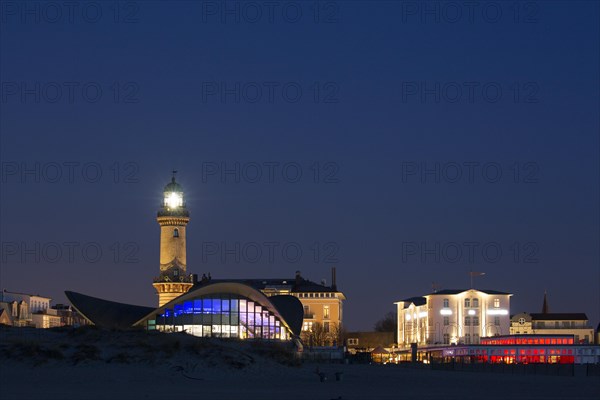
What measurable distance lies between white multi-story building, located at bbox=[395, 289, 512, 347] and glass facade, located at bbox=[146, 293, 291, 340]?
154ft

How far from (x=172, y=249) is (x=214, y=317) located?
25.4m

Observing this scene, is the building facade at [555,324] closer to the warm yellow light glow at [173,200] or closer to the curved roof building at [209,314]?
the warm yellow light glow at [173,200]

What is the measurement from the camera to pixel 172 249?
119125 mm

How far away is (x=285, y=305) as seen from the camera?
10550 centimetres

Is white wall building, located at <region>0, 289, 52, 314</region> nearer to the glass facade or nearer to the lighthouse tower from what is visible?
the lighthouse tower

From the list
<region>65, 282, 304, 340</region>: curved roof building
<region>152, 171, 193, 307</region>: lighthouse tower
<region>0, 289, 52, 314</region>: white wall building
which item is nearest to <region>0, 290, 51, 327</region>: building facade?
<region>0, 289, 52, 314</region>: white wall building

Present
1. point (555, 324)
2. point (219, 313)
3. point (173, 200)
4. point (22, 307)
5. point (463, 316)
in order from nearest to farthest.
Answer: point (219, 313), point (173, 200), point (463, 316), point (22, 307), point (555, 324)

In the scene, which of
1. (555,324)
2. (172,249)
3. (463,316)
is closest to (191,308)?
(172,249)

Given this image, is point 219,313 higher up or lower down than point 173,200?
lower down

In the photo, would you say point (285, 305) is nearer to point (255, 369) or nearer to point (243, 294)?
point (243, 294)

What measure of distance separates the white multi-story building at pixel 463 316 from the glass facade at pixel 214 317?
4698 centimetres

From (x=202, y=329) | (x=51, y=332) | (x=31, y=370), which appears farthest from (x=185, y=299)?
(x=31, y=370)

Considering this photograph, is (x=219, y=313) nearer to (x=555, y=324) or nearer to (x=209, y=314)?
(x=209, y=314)

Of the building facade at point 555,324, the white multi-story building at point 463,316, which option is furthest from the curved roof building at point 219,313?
the building facade at point 555,324
